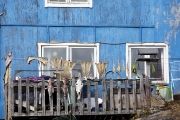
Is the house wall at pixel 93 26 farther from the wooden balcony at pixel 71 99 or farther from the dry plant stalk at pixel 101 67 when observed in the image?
the wooden balcony at pixel 71 99

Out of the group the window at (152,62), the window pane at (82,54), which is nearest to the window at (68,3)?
the window pane at (82,54)

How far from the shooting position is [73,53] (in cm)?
1575

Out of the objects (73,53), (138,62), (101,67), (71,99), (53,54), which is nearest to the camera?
(71,99)

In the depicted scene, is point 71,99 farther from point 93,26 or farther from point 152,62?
point 152,62

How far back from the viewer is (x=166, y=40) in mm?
15969

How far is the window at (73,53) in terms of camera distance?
1558 centimetres

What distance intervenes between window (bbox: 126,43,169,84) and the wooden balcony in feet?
6.51

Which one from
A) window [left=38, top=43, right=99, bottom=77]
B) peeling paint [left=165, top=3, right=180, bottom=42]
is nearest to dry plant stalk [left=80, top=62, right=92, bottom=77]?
window [left=38, top=43, right=99, bottom=77]

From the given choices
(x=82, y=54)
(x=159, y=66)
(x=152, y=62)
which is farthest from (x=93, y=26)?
(x=159, y=66)

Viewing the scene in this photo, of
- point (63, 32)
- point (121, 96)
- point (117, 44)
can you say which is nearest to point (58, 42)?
point (63, 32)

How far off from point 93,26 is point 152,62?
2.24 meters

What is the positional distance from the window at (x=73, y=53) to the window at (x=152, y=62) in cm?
108

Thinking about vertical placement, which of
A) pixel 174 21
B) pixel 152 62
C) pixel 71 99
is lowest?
pixel 71 99

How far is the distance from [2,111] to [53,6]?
12.2 feet
